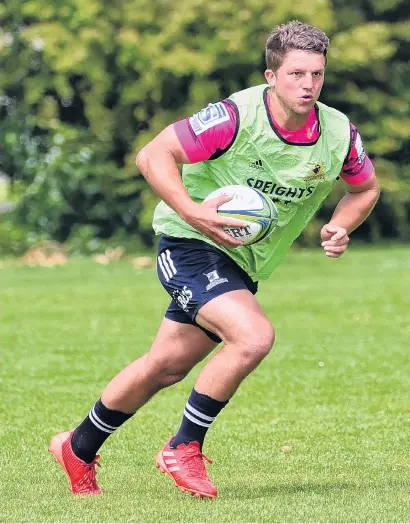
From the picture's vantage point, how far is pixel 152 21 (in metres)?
23.7

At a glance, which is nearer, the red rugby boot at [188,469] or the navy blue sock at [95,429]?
the red rugby boot at [188,469]

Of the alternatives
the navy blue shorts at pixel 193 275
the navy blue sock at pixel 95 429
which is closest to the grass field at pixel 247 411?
the navy blue sock at pixel 95 429

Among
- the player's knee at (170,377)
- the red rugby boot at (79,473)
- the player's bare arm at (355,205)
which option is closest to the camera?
the player's knee at (170,377)

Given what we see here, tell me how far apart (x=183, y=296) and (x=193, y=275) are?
116mm

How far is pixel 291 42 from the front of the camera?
591cm

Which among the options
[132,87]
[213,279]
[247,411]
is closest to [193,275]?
[213,279]

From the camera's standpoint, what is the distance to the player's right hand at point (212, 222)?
5.70 meters

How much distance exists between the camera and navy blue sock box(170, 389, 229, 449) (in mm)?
5984

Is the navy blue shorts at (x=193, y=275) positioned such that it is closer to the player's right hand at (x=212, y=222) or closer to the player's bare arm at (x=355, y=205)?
the player's right hand at (x=212, y=222)

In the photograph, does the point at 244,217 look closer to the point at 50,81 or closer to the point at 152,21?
the point at 152,21

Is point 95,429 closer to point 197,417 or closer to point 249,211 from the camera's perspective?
point 197,417

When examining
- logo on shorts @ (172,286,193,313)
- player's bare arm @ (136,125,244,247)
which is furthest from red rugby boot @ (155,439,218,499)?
player's bare arm @ (136,125,244,247)

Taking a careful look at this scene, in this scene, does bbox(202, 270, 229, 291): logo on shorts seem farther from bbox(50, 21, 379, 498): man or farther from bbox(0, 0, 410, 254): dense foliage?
bbox(0, 0, 410, 254): dense foliage

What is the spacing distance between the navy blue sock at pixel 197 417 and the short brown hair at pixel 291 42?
161cm
